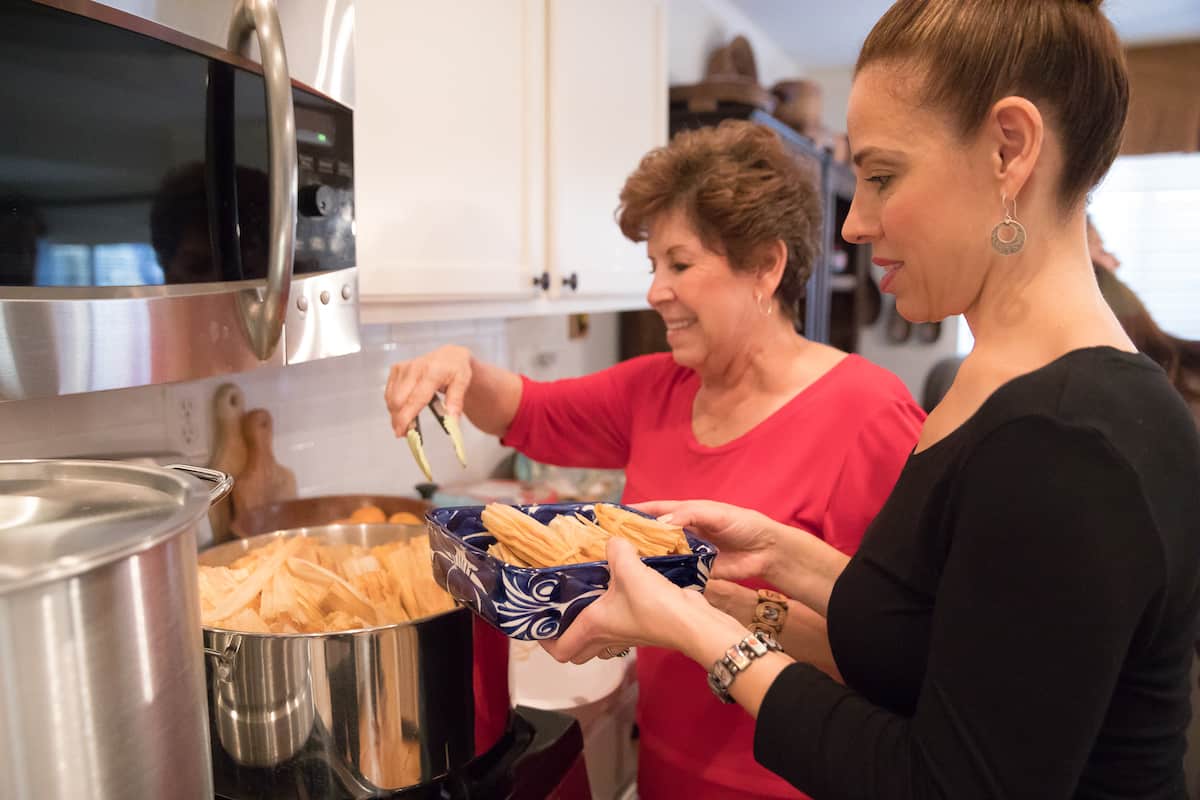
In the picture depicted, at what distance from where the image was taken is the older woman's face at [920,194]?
68 cm

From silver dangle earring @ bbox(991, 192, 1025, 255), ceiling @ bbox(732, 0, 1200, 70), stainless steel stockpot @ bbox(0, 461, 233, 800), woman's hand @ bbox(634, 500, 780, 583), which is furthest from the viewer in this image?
ceiling @ bbox(732, 0, 1200, 70)

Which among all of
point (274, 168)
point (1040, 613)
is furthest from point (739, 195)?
point (1040, 613)

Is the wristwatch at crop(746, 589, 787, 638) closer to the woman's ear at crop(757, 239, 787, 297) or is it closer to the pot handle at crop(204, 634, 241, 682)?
the woman's ear at crop(757, 239, 787, 297)

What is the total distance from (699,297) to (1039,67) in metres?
0.68

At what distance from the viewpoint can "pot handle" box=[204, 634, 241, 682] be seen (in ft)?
2.46

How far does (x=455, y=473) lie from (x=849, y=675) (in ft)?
4.83

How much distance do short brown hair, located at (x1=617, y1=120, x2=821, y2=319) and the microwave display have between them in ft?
1.95

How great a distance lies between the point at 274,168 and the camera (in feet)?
2.47

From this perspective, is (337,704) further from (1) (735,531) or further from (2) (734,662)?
(1) (735,531)

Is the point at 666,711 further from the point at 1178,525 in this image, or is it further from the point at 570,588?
the point at 1178,525

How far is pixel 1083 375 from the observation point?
61 centimetres

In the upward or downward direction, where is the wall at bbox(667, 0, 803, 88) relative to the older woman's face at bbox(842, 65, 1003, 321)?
upward

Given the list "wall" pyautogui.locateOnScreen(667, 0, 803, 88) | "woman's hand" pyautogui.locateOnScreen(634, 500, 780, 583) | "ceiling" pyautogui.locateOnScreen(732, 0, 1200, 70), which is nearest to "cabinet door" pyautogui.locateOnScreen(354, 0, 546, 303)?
"woman's hand" pyautogui.locateOnScreen(634, 500, 780, 583)

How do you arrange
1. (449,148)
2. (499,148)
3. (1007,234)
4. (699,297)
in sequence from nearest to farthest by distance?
(1007,234), (699,297), (449,148), (499,148)
